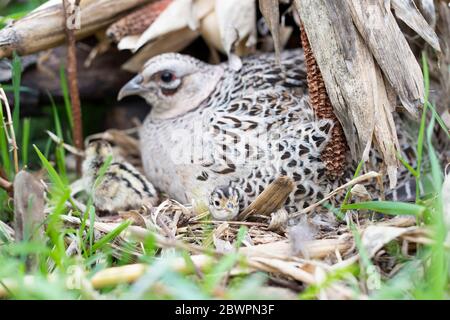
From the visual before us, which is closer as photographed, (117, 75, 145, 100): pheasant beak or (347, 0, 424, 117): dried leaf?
(347, 0, 424, 117): dried leaf

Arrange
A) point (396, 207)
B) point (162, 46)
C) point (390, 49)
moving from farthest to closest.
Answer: point (162, 46) → point (390, 49) → point (396, 207)

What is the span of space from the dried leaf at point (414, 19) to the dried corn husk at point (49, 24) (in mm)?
1292

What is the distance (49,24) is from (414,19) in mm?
1674

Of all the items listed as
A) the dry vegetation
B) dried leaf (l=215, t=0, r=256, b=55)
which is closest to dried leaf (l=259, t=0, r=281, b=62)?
the dry vegetation

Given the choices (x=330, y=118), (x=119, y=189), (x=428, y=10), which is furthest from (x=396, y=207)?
(x=119, y=189)

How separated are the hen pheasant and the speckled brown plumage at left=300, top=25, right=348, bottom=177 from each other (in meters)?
0.03

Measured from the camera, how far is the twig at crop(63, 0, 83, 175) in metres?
2.97

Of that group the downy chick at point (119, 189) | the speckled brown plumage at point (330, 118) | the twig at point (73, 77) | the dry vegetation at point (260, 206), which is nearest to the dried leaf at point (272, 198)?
the dry vegetation at point (260, 206)

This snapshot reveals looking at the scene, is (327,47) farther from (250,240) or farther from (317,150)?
(250,240)

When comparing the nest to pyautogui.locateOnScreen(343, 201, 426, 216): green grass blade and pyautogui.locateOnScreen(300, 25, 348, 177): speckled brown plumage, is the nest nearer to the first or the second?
pyautogui.locateOnScreen(343, 201, 426, 216): green grass blade

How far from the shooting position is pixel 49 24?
9.89ft

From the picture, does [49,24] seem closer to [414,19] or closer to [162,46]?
[162,46]

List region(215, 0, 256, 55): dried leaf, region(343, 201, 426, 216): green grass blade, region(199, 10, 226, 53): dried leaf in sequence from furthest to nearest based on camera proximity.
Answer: region(199, 10, 226, 53): dried leaf, region(215, 0, 256, 55): dried leaf, region(343, 201, 426, 216): green grass blade
